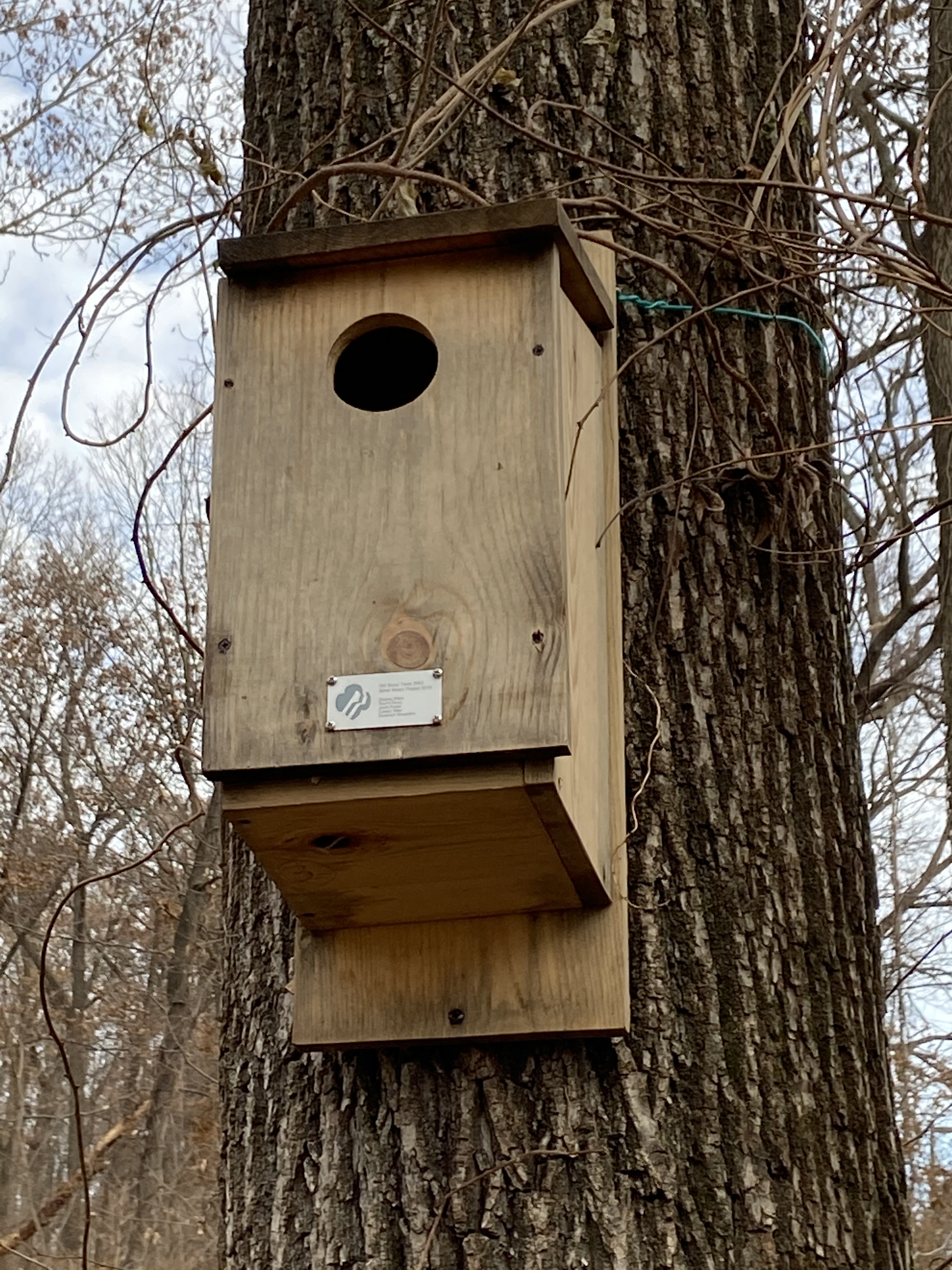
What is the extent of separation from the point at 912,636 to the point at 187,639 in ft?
17.1

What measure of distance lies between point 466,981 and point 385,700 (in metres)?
0.40

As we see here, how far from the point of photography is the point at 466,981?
177 cm

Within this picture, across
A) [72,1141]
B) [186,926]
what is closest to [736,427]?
[186,926]

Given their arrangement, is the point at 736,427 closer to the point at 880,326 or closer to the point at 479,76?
the point at 479,76

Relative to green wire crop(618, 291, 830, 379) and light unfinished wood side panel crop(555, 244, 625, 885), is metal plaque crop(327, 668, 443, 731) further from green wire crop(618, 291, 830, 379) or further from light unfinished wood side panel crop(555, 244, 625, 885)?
green wire crop(618, 291, 830, 379)

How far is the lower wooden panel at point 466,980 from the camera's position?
173cm

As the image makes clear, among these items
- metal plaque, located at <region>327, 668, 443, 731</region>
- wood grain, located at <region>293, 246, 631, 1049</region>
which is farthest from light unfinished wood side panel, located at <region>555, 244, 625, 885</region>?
metal plaque, located at <region>327, 668, 443, 731</region>

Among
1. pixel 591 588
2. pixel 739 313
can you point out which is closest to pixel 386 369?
pixel 591 588

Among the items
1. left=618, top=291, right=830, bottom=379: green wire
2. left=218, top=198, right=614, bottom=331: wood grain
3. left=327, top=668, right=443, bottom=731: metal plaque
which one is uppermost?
left=618, top=291, right=830, bottom=379: green wire

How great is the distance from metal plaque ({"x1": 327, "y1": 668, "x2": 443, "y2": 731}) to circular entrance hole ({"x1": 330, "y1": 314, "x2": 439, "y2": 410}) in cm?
42

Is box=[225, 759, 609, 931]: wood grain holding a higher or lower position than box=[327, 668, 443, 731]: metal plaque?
lower

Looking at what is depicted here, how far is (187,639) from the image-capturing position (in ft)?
7.29

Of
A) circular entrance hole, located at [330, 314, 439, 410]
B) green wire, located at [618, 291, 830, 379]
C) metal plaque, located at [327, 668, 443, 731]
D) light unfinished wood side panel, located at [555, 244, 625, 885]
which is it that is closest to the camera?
metal plaque, located at [327, 668, 443, 731]

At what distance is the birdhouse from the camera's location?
1527mm
